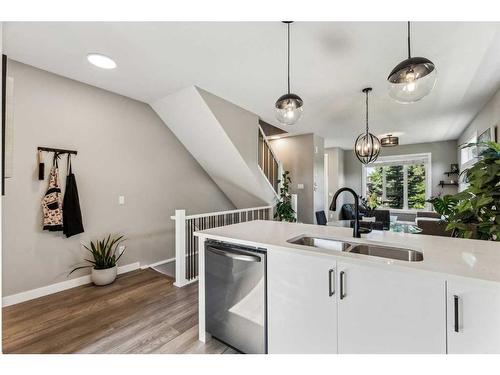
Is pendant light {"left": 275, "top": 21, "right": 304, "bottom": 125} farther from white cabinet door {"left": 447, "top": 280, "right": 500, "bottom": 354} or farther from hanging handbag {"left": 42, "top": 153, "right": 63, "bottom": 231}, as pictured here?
hanging handbag {"left": 42, "top": 153, "right": 63, "bottom": 231}

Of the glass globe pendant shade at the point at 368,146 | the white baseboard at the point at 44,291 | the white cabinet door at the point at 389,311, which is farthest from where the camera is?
the glass globe pendant shade at the point at 368,146

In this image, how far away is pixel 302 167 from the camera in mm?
5570

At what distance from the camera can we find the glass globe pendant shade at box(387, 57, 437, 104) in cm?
148

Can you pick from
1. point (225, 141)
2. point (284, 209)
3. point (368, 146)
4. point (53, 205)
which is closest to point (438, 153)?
point (368, 146)

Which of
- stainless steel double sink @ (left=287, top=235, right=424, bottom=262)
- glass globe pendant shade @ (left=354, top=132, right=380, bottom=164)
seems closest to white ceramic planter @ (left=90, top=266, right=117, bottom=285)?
stainless steel double sink @ (left=287, top=235, right=424, bottom=262)

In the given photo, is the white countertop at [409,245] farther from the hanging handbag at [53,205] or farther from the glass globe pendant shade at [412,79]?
the hanging handbag at [53,205]

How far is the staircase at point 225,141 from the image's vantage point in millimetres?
3316

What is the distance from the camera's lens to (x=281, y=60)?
245cm

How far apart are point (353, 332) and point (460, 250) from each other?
0.74 metres

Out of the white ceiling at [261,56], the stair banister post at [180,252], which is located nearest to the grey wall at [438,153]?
the white ceiling at [261,56]

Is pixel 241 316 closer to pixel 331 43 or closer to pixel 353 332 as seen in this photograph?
pixel 353 332

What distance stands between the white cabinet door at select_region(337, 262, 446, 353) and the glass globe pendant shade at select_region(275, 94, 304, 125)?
136cm

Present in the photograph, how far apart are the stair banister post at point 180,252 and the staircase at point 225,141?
1261mm
